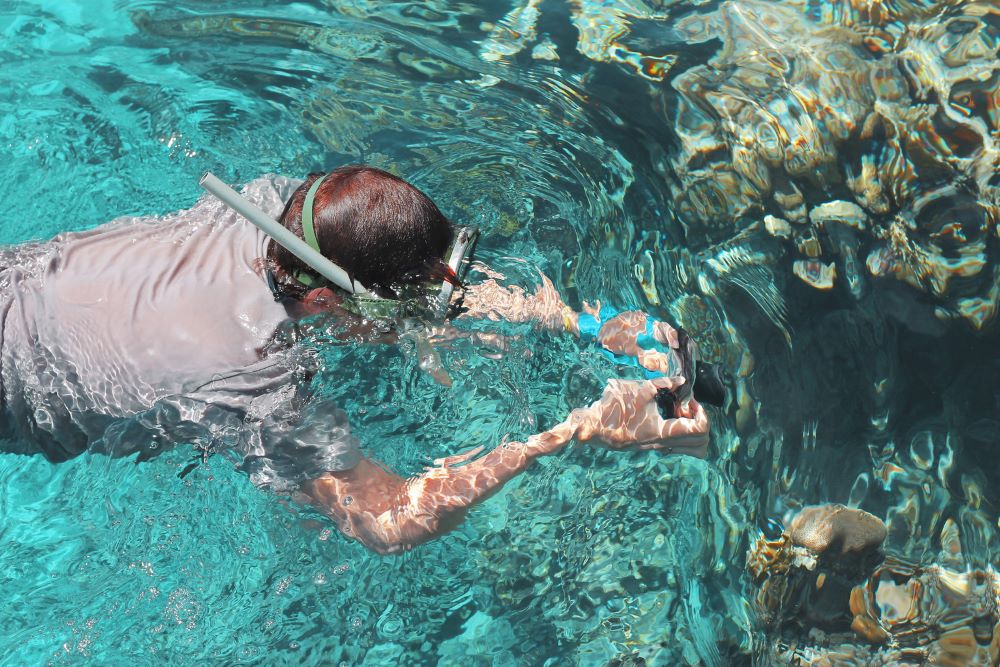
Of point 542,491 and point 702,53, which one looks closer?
point 542,491

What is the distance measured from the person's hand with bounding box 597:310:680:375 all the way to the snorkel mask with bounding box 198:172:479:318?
26.7 inches

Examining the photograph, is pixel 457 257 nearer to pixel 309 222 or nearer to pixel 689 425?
pixel 309 222

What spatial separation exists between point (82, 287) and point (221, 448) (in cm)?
51

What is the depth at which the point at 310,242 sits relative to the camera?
2.04 metres

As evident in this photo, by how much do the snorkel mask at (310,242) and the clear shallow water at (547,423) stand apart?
26.9 inches

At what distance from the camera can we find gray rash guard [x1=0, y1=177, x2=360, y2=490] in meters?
2.16

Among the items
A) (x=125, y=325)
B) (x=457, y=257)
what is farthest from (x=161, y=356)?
(x=457, y=257)

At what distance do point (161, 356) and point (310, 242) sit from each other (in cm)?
46

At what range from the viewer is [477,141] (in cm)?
346

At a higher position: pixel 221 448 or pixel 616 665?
pixel 221 448

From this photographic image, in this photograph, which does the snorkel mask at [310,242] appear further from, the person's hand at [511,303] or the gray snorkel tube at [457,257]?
the person's hand at [511,303]

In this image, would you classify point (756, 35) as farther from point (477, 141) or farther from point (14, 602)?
point (14, 602)

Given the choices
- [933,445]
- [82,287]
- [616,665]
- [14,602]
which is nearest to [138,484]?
[14,602]

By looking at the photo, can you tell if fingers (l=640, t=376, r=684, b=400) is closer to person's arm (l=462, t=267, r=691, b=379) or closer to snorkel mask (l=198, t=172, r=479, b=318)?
→ person's arm (l=462, t=267, r=691, b=379)
